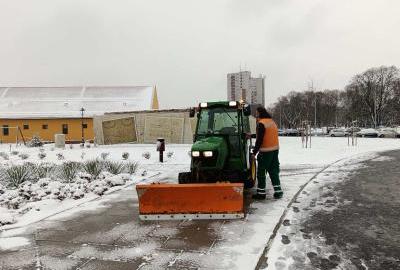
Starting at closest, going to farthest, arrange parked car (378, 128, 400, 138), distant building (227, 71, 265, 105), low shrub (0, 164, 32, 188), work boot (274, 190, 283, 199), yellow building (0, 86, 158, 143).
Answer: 1. work boot (274, 190, 283, 199)
2. low shrub (0, 164, 32, 188)
3. distant building (227, 71, 265, 105)
4. yellow building (0, 86, 158, 143)
5. parked car (378, 128, 400, 138)

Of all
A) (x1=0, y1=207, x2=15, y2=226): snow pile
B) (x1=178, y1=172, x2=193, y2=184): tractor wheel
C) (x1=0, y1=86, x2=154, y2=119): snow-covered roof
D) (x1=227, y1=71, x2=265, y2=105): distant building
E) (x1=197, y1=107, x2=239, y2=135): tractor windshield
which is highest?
(x1=0, y1=86, x2=154, y2=119): snow-covered roof

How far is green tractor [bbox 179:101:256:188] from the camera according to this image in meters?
8.37

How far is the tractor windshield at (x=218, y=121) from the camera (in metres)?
9.30

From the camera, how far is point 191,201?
24.5ft

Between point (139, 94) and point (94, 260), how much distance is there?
43812 millimetres

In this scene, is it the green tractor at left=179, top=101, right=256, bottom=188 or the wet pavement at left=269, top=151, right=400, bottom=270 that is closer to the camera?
the wet pavement at left=269, top=151, right=400, bottom=270

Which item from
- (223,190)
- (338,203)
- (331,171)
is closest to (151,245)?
(223,190)

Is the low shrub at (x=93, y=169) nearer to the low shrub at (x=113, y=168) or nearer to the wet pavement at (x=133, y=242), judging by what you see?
the low shrub at (x=113, y=168)

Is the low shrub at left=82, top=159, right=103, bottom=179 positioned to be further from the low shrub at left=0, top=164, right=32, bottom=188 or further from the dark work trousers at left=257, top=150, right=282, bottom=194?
the dark work trousers at left=257, top=150, right=282, bottom=194

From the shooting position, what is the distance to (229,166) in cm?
903

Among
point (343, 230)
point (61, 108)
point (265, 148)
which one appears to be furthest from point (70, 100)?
point (343, 230)

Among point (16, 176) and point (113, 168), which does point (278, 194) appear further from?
point (16, 176)

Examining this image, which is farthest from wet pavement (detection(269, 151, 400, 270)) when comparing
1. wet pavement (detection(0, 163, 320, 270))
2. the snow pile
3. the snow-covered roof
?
the snow-covered roof

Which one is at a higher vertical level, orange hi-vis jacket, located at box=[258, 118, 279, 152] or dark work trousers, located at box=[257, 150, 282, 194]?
orange hi-vis jacket, located at box=[258, 118, 279, 152]
